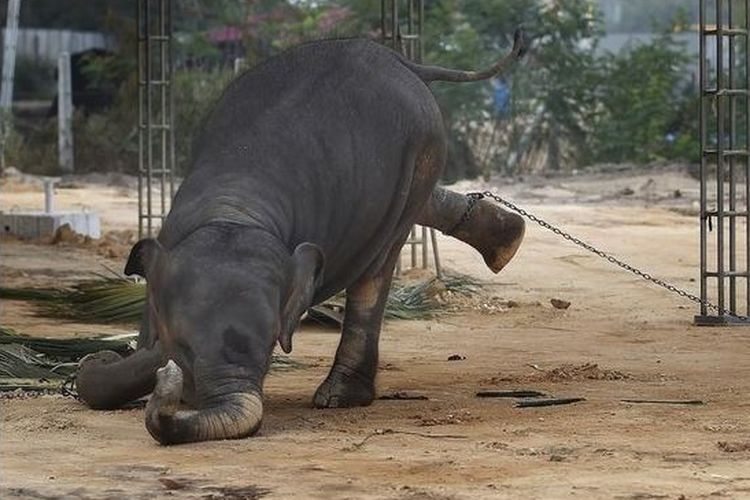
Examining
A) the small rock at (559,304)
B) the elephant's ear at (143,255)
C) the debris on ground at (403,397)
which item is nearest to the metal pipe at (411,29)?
the small rock at (559,304)

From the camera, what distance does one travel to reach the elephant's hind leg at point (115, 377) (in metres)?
8.64

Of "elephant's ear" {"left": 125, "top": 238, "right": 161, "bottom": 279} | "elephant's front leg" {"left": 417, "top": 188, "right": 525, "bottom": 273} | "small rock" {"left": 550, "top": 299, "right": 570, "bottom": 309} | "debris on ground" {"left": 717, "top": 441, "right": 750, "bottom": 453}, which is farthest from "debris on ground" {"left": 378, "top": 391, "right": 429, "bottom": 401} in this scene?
"small rock" {"left": 550, "top": 299, "right": 570, "bottom": 309}

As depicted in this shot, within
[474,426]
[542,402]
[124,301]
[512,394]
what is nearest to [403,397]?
[512,394]

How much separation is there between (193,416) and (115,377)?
47.4 inches

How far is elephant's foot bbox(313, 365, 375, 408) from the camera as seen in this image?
946cm

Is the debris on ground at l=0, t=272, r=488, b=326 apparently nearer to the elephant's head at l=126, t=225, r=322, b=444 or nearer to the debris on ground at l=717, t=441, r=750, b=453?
the elephant's head at l=126, t=225, r=322, b=444

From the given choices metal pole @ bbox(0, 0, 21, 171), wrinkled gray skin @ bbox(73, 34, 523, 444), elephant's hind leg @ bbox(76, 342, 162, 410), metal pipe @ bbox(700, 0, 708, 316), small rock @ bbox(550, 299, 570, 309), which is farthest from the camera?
metal pole @ bbox(0, 0, 21, 171)

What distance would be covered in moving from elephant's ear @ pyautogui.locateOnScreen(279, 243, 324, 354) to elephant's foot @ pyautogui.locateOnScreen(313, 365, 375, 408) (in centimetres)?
105

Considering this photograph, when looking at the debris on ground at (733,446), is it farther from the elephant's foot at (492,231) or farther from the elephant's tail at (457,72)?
the elephant's foot at (492,231)

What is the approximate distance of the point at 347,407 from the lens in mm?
9461

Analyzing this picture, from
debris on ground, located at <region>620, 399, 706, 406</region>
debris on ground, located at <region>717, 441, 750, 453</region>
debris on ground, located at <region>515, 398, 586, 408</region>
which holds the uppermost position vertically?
debris on ground, located at <region>717, 441, 750, 453</region>

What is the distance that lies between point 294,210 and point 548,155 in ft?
87.7

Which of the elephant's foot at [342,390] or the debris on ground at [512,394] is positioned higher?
the elephant's foot at [342,390]

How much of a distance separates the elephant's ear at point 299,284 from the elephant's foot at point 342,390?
3.44 ft
